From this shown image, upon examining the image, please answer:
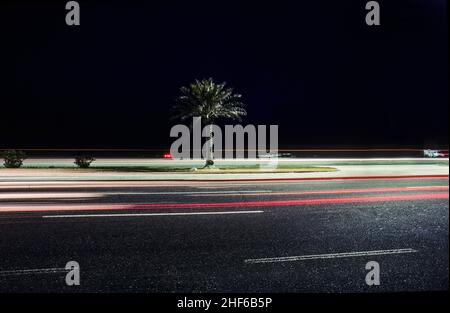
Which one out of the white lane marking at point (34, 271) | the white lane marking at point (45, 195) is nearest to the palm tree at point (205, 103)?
the white lane marking at point (45, 195)

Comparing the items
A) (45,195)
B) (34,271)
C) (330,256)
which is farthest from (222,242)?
(45,195)

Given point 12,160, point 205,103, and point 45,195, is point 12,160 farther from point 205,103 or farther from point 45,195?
point 45,195

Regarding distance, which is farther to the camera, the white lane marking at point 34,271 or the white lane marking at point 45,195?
the white lane marking at point 45,195

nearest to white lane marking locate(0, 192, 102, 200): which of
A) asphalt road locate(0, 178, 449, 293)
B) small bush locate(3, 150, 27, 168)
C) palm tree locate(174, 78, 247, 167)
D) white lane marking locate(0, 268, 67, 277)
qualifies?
asphalt road locate(0, 178, 449, 293)

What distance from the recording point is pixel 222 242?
711 centimetres

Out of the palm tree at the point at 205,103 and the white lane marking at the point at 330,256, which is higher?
the palm tree at the point at 205,103

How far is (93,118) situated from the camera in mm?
69000

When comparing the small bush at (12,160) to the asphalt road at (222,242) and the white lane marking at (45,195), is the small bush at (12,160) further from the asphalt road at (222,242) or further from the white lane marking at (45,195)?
the asphalt road at (222,242)

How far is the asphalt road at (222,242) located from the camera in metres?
5.07

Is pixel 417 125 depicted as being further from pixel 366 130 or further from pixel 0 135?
pixel 0 135

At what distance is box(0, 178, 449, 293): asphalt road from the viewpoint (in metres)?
5.07

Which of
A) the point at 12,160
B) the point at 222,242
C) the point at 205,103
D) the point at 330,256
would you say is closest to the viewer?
the point at 330,256

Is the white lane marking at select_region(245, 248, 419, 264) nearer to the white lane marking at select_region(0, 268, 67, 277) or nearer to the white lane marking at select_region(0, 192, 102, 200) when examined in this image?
the white lane marking at select_region(0, 268, 67, 277)

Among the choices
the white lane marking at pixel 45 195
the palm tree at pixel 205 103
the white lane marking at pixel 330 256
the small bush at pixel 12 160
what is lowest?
the white lane marking at pixel 330 256
